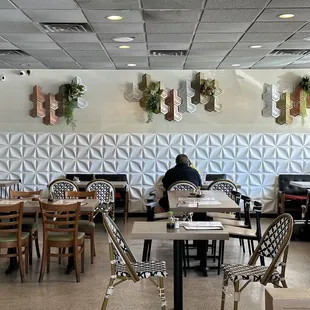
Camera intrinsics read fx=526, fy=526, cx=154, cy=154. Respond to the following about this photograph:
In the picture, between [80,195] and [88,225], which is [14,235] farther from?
[80,195]

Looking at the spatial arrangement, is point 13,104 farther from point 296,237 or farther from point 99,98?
point 296,237

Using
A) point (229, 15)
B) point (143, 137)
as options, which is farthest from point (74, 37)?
point (143, 137)

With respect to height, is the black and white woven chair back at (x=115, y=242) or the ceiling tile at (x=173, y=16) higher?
the ceiling tile at (x=173, y=16)

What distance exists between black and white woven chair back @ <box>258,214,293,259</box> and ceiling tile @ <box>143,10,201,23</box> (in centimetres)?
297

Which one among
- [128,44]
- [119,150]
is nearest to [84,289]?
[128,44]

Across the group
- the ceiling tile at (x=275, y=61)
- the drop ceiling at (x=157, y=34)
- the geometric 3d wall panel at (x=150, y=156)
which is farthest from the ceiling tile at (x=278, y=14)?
the geometric 3d wall panel at (x=150, y=156)

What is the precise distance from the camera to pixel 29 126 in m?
11.1

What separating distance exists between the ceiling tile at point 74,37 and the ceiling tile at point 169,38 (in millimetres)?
831

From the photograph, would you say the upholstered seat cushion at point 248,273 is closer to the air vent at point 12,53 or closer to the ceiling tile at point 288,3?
the ceiling tile at point 288,3

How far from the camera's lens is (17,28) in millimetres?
7152

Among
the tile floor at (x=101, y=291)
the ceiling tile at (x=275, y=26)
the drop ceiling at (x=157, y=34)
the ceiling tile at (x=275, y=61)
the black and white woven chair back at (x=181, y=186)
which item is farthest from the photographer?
the ceiling tile at (x=275, y=61)

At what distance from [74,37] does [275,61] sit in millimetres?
4190

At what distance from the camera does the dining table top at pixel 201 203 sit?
19.3 feet

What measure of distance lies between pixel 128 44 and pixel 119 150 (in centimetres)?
326
